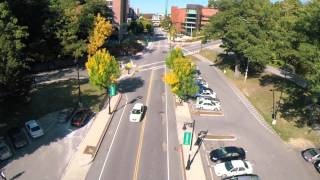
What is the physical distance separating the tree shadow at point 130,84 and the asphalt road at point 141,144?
0.57 feet

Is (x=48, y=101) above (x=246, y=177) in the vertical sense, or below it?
above

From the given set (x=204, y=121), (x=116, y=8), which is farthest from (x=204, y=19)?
(x=204, y=121)

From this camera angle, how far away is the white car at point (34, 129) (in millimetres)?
36656

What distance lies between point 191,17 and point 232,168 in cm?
12569

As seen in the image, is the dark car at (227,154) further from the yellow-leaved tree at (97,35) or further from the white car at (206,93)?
the yellow-leaved tree at (97,35)

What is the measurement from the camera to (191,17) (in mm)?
149625

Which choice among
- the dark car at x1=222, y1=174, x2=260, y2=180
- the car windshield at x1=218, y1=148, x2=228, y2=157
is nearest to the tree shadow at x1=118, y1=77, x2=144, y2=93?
the car windshield at x1=218, y1=148, x2=228, y2=157

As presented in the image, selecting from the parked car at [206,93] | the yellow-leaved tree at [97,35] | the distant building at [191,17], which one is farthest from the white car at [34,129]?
the distant building at [191,17]

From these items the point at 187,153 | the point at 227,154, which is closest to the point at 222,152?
the point at 227,154

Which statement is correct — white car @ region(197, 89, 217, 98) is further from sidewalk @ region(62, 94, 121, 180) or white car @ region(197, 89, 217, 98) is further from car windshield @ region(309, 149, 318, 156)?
car windshield @ region(309, 149, 318, 156)

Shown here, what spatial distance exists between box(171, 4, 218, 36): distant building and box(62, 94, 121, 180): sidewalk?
361ft

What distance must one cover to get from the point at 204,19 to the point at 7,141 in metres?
127

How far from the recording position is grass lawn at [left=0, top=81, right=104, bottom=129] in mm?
40875

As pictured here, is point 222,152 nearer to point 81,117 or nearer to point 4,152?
point 81,117
